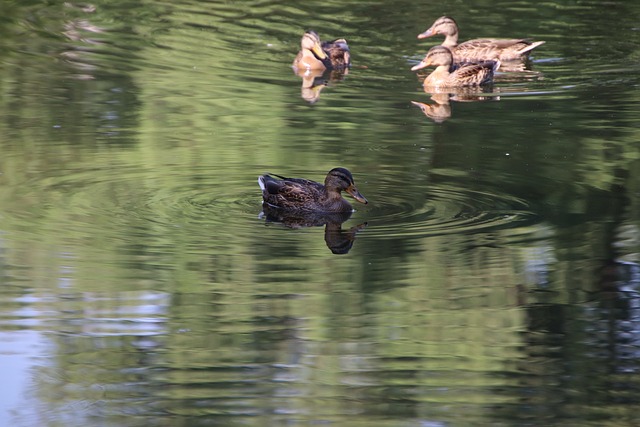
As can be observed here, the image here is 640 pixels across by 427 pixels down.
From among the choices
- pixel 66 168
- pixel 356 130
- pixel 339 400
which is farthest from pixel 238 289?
pixel 356 130

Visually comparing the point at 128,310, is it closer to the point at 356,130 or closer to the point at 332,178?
the point at 332,178

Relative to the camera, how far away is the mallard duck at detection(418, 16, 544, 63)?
19.9 meters

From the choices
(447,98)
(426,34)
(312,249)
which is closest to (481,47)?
(426,34)

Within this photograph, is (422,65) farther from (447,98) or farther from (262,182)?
(262,182)

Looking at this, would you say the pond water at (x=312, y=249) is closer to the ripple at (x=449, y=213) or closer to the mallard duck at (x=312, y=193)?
the ripple at (x=449, y=213)

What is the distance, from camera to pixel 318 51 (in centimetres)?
1933

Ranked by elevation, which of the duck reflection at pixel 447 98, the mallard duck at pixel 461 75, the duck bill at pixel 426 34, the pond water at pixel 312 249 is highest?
the duck bill at pixel 426 34

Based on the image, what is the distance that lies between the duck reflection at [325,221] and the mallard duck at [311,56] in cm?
749

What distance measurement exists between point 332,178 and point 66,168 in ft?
8.84

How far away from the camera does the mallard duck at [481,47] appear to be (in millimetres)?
19891

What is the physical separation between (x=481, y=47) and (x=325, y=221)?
364 inches

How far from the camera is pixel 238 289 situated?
952cm

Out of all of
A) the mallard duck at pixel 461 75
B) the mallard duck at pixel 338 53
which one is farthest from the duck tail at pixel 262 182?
the mallard duck at pixel 338 53

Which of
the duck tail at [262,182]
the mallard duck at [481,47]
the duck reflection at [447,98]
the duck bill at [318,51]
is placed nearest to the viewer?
the duck tail at [262,182]
